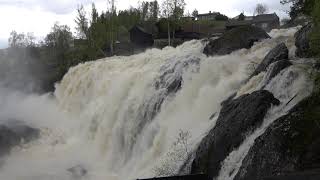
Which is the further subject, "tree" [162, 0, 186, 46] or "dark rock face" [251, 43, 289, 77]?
"tree" [162, 0, 186, 46]

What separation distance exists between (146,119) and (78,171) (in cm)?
364

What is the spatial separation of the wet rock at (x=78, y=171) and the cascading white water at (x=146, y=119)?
202 mm

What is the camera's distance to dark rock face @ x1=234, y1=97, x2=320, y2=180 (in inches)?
433

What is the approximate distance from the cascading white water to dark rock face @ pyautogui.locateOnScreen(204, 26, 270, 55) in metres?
0.86

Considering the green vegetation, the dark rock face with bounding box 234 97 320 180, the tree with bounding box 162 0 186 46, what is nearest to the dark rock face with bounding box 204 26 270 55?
the green vegetation

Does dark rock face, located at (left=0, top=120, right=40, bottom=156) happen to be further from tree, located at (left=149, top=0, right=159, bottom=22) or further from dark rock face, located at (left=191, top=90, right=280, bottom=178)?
tree, located at (left=149, top=0, right=159, bottom=22)

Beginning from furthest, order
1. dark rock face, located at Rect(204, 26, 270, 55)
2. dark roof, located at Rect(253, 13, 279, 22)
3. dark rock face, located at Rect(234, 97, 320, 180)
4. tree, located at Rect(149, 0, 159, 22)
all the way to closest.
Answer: tree, located at Rect(149, 0, 159, 22)
dark roof, located at Rect(253, 13, 279, 22)
dark rock face, located at Rect(204, 26, 270, 55)
dark rock face, located at Rect(234, 97, 320, 180)

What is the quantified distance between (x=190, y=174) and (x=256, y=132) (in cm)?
230

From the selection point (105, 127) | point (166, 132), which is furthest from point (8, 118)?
point (166, 132)

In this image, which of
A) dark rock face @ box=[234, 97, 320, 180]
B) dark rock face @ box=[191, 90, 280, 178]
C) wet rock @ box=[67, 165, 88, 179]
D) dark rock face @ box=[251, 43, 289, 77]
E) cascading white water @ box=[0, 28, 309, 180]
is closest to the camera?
dark rock face @ box=[234, 97, 320, 180]

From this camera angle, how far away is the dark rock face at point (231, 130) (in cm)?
1332

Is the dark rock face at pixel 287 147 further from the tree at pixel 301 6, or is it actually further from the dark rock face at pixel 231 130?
the tree at pixel 301 6

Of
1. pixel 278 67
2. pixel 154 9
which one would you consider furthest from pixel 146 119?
pixel 154 9

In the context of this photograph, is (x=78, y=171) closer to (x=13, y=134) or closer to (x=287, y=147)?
(x=13, y=134)
